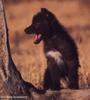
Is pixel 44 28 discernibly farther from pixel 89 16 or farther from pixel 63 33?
pixel 89 16

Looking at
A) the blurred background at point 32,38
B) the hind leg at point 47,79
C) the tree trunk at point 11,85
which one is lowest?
the blurred background at point 32,38

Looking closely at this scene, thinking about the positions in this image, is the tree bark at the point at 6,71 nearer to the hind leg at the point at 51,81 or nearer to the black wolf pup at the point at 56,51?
the black wolf pup at the point at 56,51

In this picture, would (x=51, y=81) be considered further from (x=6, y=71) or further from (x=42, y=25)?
(x=6, y=71)

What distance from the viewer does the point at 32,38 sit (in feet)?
56.2

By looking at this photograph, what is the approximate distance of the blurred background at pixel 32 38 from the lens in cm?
1103

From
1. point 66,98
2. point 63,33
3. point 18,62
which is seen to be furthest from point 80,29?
point 66,98

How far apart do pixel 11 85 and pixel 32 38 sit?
27.7 ft

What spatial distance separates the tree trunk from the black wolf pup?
3.04 feet

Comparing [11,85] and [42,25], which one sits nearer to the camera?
[11,85]

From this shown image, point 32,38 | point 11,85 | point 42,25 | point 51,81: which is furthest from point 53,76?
point 32,38

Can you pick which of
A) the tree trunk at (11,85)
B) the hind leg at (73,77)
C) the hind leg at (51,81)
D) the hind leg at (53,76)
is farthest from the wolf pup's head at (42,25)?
the tree trunk at (11,85)

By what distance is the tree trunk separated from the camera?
868cm

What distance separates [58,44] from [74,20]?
1079 centimetres

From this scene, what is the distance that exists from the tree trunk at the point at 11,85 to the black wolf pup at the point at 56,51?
0.93m
